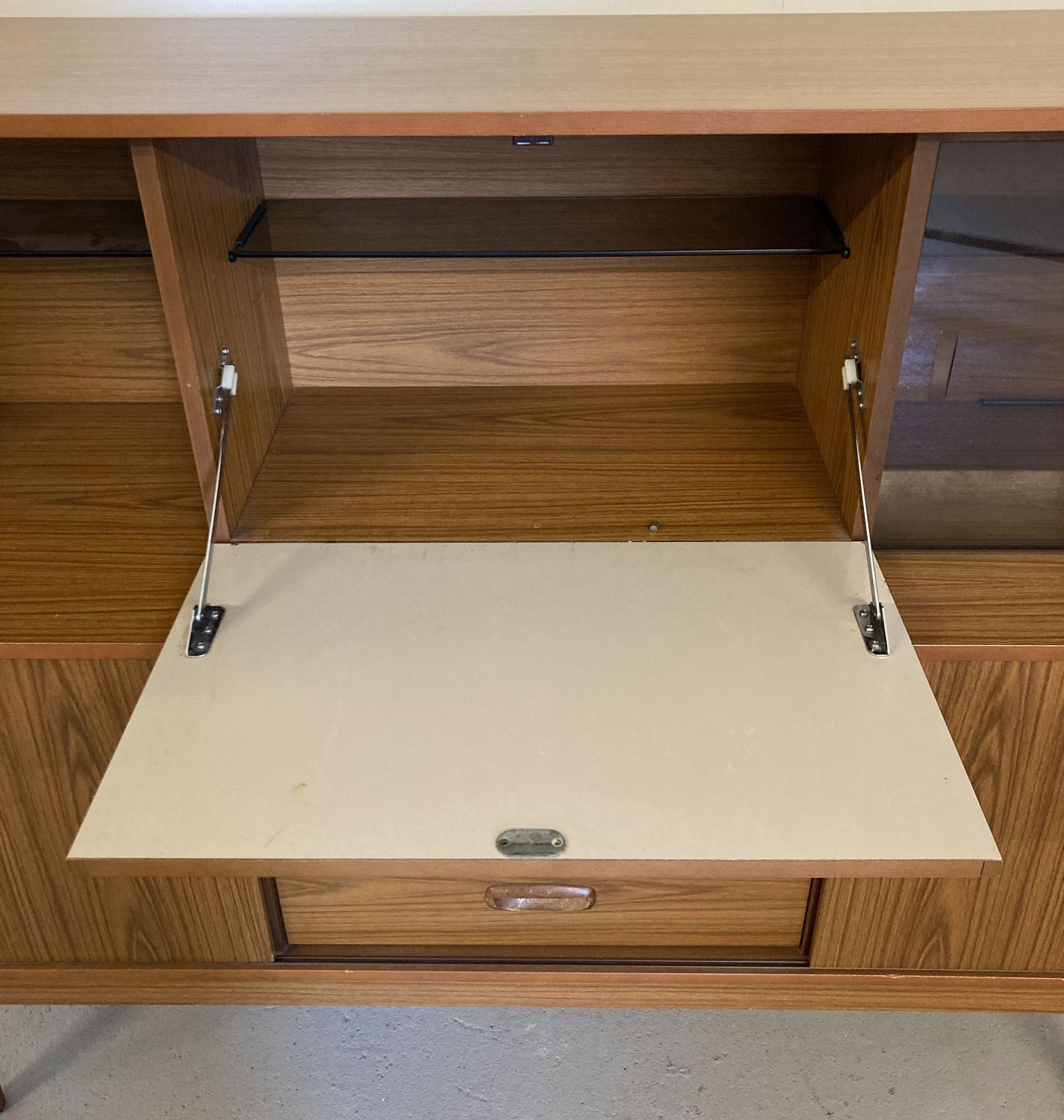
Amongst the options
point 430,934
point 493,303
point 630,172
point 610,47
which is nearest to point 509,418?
point 493,303

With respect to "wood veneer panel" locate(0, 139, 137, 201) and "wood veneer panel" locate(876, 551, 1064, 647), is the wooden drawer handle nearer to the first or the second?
"wood veneer panel" locate(876, 551, 1064, 647)

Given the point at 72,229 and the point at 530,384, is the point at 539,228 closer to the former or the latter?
the point at 530,384

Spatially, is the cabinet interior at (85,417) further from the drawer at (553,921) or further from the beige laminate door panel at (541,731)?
Result: the drawer at (553,921)

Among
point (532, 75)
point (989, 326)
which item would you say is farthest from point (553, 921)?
point (532, 75)

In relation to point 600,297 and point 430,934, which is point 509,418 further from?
point 430,934

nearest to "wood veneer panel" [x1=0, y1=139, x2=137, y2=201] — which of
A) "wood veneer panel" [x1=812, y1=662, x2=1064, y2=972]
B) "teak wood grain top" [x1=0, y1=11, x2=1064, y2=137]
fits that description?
"teak wood grain top" [x1=0, y1=11, x2=1064, y2=137]

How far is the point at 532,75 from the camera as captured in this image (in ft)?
3.25

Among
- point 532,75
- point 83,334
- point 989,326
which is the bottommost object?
point 83,334

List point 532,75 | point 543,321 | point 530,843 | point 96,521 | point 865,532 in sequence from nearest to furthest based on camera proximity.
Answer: point 530,843, point 532,75, point 865,532, point 96,521, point 543,321

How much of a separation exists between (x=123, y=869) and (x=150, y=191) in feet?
1.85

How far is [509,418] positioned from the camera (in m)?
1.37

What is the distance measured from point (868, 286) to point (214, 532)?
695 mm

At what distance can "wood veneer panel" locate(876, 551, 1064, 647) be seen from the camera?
1051 millimetres

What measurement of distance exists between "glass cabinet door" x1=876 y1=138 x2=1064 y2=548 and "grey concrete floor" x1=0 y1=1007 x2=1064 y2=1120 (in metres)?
0.73
